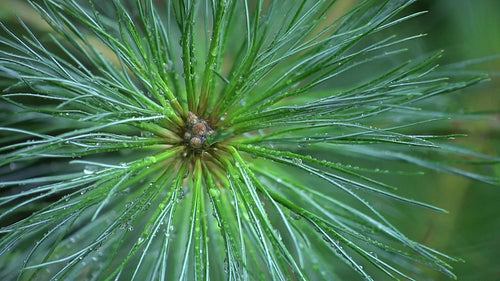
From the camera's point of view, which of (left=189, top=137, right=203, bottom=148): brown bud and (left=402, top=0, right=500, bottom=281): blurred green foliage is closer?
(left=189, top=137, right=203, bottom=148): brown bud

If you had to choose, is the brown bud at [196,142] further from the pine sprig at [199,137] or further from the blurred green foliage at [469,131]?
the blurred green foliage at [469,131]

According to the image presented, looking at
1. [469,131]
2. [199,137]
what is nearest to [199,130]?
[199,137]

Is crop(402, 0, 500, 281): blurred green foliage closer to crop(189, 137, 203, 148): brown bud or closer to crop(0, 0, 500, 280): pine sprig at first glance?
crop(0, 0, 500, 280): pine sprig

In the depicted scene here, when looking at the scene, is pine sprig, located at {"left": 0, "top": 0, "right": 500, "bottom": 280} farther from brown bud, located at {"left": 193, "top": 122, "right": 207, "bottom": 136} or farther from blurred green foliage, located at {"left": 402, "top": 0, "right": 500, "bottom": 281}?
blurred green foliage, located at {"left": 402, "top": 0, "right": 500, "bottom": 281}

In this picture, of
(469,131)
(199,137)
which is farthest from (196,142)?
(469,131)

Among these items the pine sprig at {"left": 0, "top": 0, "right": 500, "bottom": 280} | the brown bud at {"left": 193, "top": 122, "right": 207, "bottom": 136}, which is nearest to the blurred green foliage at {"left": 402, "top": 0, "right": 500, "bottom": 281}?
the pine sprig at {"left": 0, "top": 0, "right": 500, "bottom": 280}

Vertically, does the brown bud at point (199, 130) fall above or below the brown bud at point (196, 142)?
above

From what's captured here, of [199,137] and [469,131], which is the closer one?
[199,137]

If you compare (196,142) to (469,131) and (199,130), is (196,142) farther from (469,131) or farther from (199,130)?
(469,131)

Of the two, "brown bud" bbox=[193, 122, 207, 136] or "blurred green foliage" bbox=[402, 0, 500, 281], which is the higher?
"brown bud" bbox=[193, 122, 207, 136]

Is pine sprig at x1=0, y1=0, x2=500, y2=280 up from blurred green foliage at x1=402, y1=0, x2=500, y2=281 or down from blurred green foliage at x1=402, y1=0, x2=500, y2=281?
up

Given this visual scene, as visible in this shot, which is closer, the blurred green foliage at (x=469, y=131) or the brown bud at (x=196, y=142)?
the brown bud at (x=196, y=142)

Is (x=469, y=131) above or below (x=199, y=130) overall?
below

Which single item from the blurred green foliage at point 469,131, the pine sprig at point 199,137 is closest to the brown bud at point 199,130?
the pine sprig at point 199,137
